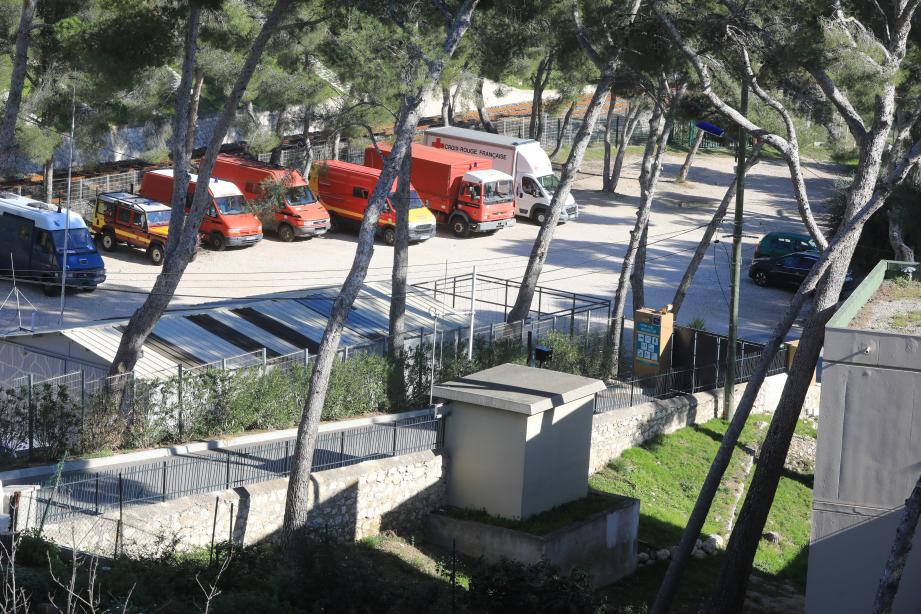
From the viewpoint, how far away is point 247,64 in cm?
1778

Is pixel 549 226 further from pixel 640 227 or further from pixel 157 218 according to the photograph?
pixel 157 218

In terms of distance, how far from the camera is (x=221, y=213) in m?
32.3

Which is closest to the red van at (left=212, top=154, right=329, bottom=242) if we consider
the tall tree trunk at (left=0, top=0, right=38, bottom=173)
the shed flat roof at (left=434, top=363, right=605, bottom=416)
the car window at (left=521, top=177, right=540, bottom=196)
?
the car window at (left=521, top=177, right=540, bottom=196)

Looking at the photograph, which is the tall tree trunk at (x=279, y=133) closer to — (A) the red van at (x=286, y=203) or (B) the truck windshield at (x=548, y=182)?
(A) the red van at (x=286, y=203)

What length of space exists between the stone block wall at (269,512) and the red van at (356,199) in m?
Answer: 18.1

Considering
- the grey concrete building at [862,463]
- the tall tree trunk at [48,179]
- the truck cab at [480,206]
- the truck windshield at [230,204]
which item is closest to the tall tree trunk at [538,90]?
the truck cab at [480,206]

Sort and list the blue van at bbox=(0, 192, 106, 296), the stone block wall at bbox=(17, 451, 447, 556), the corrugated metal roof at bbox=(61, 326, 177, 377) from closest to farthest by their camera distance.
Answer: the stone block wall at bbox=(17, 451, 447, 556)
the corrugated metal roof at bbox=(61, 326, 177, 377)
the blue van at bbox=(0, 192, 106, 296)

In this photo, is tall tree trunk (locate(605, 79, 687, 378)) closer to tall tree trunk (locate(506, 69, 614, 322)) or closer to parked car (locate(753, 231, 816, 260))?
tall tree trunk (locate(506, 69, 614, 322))

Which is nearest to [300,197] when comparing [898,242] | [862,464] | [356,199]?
[356,199]

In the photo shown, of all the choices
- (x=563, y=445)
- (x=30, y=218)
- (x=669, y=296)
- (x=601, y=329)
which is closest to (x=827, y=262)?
(x=563, y=445)

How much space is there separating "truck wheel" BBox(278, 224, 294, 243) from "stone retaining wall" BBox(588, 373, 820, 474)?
1515 centimetres

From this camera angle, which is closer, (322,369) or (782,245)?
(322,369)

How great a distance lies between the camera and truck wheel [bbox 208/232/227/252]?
3228cm

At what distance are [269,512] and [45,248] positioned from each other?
1478 cm
